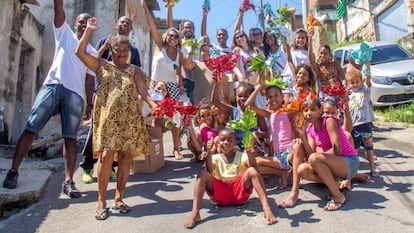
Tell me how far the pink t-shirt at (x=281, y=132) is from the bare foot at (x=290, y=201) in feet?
2.12

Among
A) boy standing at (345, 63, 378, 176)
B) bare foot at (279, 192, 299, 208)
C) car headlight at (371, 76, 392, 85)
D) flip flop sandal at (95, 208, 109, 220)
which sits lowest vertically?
flip flop sandal at (95, 208, 109, 220)

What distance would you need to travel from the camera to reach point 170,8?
5.89 m

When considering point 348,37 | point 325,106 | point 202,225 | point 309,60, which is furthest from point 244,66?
point 348,37

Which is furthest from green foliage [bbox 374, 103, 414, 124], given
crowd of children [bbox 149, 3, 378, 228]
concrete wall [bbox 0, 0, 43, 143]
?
concrete wall [bbox 0, 0, 43, 143]

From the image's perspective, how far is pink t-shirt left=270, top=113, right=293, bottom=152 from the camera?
4434mm

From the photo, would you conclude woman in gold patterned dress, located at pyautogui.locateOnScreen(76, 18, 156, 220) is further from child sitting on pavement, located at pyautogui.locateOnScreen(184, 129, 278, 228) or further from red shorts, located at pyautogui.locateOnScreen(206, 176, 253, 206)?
red shorts, located at pyautogui.locateOnScreen(206, 176, 253, 206)

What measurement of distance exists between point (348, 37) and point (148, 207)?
18.3 m

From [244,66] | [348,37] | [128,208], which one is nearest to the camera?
[128,208]

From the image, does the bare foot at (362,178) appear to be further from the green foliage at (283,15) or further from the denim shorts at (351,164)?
the green foliage at (283,15)

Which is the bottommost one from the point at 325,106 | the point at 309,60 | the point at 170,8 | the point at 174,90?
the point at 325,106

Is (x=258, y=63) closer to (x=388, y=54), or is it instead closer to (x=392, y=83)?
(x=392, y=83)

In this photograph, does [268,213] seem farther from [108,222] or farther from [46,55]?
[46,55]

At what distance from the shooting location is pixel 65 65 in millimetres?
4223

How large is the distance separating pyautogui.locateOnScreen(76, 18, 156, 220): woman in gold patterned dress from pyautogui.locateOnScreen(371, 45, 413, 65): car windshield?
300 inches
